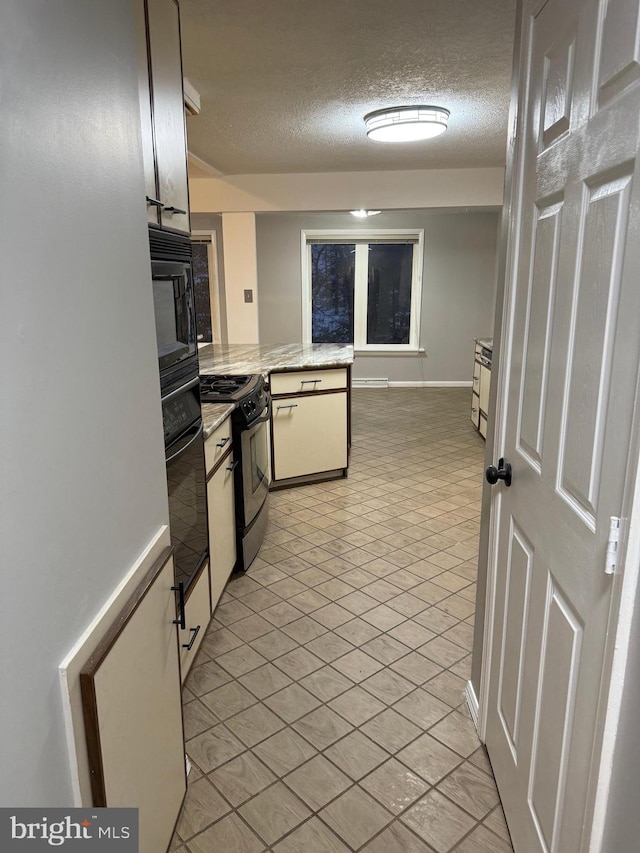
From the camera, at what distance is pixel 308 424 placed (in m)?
3.93

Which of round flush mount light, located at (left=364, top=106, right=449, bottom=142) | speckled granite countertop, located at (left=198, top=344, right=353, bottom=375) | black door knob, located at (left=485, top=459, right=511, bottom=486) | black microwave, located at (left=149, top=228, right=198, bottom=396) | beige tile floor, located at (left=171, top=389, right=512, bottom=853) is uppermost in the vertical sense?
round flush mount light, located at (left=364, top=106, right=449, bottom=142)

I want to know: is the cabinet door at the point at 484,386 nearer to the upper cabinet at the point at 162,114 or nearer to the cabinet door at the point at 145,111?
the upper cabinet at the point at 162,114

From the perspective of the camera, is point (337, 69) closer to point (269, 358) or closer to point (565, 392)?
point (269, 358)

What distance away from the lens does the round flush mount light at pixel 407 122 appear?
127 inches

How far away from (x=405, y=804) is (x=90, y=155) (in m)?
1.77

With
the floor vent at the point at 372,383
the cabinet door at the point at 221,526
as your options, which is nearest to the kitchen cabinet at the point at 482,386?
the floor vent at the point at 372,383

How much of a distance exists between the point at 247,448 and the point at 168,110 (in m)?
1.53

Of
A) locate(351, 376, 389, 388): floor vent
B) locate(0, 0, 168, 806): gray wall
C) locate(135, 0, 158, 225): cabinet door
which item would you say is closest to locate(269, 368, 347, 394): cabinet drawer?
locate(135, 0, 158, 225): cabinet door

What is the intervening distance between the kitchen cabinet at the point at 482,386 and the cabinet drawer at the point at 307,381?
1617 millimetres

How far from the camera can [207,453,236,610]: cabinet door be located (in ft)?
7.63

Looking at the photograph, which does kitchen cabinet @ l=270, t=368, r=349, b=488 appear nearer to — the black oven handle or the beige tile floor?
the beige tile floor

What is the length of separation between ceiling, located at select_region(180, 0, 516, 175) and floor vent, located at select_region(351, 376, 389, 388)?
376 cm

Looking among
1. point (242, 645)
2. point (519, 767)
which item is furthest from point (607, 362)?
point (242, 645)

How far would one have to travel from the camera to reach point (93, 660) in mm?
951
